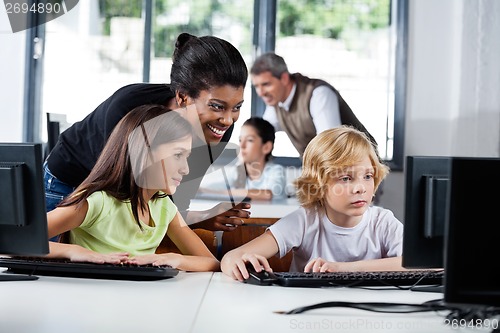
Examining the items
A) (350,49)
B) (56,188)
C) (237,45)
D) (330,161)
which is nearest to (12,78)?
(237,45)

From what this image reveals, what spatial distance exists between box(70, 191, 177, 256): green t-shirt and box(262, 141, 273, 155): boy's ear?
7.17 ft

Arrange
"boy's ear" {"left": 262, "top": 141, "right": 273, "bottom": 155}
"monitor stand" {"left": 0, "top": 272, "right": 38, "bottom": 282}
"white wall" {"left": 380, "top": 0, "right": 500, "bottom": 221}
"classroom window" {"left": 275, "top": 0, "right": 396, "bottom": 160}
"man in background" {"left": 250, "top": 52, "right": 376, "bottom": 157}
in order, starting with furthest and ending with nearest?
"classroom window" {"left": 275, "top": 0, "right": 396, "bottom": 160} < "white wall" {"left": 380, "top": 0, "right": 500, "bottom": 221} < "boy's ear" {"left": 262, "top": 141, "right": 273, "bottom": 155} < "man in background" {"left": 250, "top": 52, "right": 376, "bottom": 157} < "monitor stand" {"left": 0, "top": 272, "right": 38, "bottom": 282}

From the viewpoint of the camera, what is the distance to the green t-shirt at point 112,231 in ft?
5.95

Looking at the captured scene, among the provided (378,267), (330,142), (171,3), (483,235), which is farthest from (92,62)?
(483,235)

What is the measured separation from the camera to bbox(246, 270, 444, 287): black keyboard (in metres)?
1.44

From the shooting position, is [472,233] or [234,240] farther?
[234,240]

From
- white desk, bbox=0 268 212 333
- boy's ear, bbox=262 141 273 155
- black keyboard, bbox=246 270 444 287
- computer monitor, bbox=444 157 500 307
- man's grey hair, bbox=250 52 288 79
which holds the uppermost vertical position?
man's grey hair, bbox=250 52 288 79

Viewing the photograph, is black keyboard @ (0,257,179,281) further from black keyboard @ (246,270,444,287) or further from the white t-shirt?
the white t-shirt

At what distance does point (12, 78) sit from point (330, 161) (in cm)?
304

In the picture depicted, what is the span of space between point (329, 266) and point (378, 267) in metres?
0.19

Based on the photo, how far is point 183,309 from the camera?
1.17m

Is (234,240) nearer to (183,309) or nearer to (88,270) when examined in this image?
(88,270)

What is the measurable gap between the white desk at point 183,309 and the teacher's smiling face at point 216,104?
69 centimetres

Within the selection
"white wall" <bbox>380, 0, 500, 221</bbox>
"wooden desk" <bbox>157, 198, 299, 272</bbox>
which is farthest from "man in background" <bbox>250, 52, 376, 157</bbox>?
"wooden desk" <bbox>157, 198, 299, 272</bbox>
